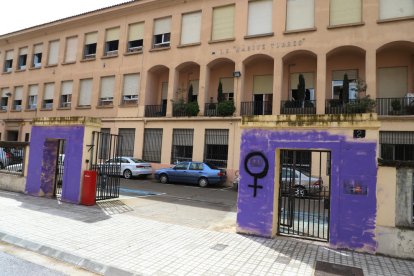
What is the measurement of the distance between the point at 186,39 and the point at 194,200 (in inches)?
507

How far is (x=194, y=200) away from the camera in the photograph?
12.1 m

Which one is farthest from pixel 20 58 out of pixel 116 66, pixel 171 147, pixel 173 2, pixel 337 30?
pixel 337 30

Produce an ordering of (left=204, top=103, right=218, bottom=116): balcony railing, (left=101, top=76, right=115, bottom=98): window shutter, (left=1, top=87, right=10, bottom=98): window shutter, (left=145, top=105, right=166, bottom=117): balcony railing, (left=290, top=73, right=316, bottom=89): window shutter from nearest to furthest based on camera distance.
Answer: (left=290, top=73, right=316, bottom=89): window shutter
(left=204, top=103, right=218, bottom=116): balcony railing
(left=145, top=105, right=166, bottom=117): balcony railing
(left=101, top=76, right=115, bottom=98): window shutter
(left=1, top=87, right=10, bottom=98): window shutter

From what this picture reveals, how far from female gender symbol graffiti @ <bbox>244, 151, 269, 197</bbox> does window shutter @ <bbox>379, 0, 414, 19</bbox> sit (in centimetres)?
1357

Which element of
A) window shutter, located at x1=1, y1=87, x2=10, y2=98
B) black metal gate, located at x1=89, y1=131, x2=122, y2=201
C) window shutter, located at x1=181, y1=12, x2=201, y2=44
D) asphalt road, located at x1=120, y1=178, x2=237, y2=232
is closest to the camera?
asphalt road, located at x1=120, y1=178, x2=237, y2=232

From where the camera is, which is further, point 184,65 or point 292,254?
point 184,65

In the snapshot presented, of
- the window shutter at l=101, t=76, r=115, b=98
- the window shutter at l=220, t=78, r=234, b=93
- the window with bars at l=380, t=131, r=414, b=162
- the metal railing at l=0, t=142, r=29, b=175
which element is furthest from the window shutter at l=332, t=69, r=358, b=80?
the metal railing at l=0, t=142, r=29, b=175

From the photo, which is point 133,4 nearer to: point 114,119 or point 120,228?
point 114,119

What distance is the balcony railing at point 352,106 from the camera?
15344mm

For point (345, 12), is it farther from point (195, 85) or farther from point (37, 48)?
point (37, 48)

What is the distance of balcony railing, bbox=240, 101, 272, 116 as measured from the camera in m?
19.1

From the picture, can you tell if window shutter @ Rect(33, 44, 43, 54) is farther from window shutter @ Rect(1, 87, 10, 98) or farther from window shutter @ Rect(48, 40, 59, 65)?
window shutter @ Rect(1, 87, 10, 98)

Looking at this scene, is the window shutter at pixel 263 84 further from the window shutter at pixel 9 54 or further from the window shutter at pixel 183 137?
the window shutter at pixel 9 54

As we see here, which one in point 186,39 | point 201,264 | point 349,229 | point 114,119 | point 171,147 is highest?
point 186,39
